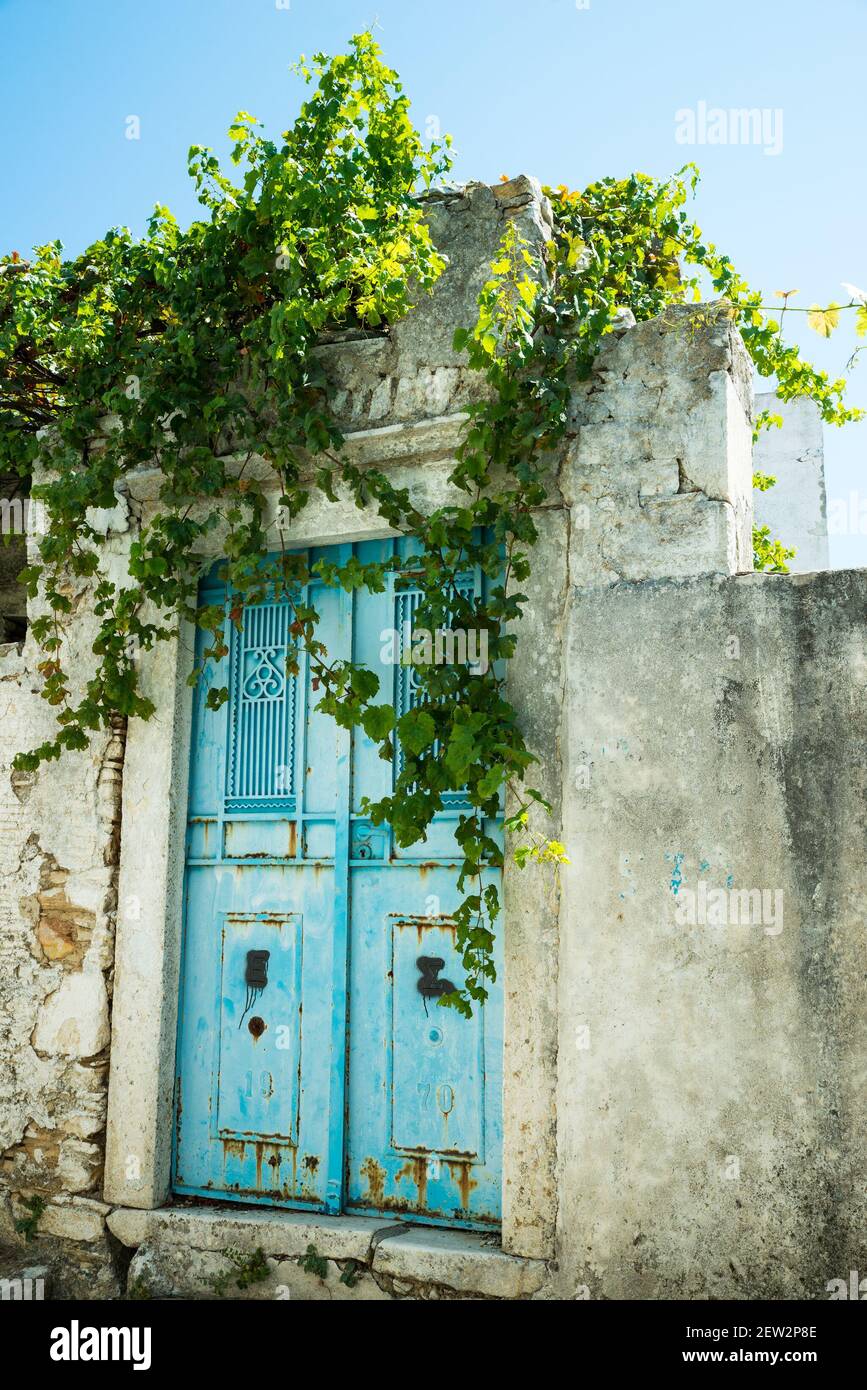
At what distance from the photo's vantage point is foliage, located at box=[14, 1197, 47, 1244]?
411cm

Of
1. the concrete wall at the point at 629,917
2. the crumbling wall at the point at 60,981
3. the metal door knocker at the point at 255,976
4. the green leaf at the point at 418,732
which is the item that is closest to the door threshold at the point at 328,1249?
the concrete wall at the point at 629,917

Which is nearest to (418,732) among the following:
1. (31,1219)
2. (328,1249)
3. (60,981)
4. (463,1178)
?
(463,1178)

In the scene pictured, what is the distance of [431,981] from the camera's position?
3748 millimetres

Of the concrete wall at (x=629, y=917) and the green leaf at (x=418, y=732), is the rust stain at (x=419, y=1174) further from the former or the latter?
the green leaf at (x=418, y=732)

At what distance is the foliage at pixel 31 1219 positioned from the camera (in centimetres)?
411

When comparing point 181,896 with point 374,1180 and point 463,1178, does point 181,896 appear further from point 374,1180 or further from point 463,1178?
point 463,1178

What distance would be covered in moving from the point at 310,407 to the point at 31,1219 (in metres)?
3.28

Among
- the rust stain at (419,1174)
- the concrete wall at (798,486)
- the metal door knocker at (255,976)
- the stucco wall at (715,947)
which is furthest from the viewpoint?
the concrete wall at (798,486)

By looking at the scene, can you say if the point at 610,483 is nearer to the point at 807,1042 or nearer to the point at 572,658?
the point at 572,658

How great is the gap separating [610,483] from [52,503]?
225 cm

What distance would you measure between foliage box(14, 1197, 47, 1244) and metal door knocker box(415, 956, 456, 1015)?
176 centimetres

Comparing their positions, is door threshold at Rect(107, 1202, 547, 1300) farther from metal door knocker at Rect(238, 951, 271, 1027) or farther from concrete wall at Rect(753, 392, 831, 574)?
concrete wall at Rect(753, 392, 831, 574)

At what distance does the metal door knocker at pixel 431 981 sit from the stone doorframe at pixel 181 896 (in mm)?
313

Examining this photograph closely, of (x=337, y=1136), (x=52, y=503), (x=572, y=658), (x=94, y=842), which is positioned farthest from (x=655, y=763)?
(x=52, y=503)
